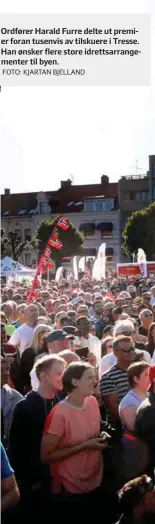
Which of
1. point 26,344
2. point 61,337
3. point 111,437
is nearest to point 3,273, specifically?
point 26,344

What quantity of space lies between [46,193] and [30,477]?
282ft

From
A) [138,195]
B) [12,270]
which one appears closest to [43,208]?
[138,195]

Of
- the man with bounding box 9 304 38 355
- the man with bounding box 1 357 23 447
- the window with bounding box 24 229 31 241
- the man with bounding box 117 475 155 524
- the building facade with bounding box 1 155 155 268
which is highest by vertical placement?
the building facade with bounding box 1 155 155 268

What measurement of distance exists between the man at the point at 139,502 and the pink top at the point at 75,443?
1183 millimetres

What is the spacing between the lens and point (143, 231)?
74125mm

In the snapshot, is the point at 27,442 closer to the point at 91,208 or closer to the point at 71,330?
the point at 71,330

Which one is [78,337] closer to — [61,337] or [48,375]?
[61,337]

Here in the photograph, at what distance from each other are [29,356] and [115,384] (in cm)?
176

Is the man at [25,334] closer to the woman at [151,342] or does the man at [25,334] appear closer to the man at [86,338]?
the man at [86,338]

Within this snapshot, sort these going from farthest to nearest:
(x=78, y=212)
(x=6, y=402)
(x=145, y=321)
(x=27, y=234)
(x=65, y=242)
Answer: (x=27, y=234) < (x=78, y=212) < (x=65, y=242) < (x=145, y=321) < (x=6, y=402)

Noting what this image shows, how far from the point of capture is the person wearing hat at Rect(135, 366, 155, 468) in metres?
5.18

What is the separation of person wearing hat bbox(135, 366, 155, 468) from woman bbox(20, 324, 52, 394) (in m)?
2.42

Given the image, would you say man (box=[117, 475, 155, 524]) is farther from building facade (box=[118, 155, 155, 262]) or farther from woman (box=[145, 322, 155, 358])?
building facade (box=[118, 155, 155, 262])

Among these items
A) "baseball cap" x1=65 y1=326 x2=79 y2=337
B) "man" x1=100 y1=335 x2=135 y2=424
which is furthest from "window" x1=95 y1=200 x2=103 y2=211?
"man" x1=100 y1=335 x2=135 y2=424
